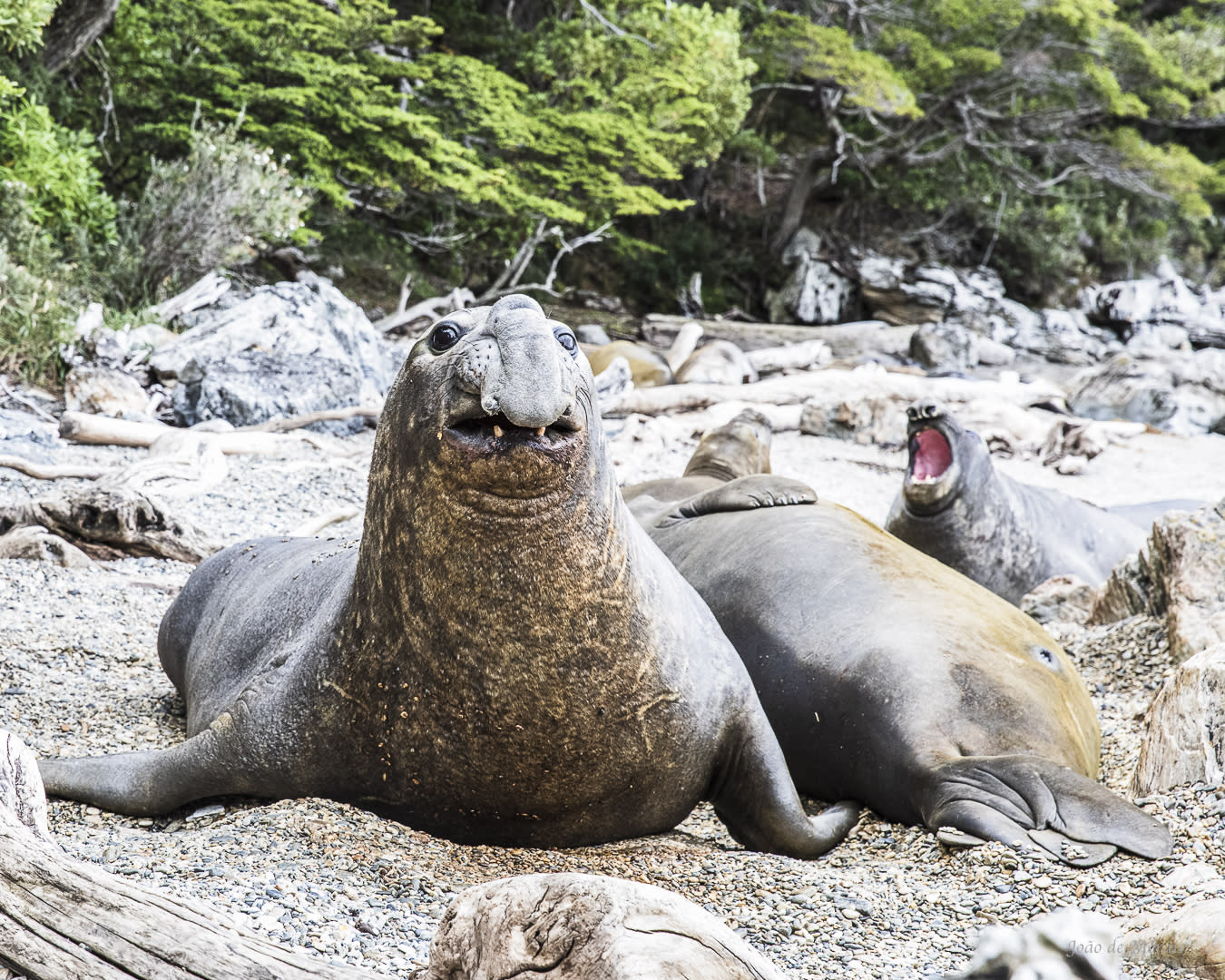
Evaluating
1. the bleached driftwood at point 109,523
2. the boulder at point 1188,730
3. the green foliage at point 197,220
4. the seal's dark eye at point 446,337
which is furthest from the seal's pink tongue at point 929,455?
the green foliage at point 197,220

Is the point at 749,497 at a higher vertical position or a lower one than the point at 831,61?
lower

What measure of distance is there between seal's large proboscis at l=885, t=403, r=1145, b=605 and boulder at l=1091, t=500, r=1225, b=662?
1.11 m

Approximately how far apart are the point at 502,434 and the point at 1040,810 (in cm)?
154

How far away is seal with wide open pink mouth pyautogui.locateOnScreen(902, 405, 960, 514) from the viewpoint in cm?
536

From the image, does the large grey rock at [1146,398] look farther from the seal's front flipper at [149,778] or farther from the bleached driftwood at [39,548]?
the seal's front flipper at [149,778]

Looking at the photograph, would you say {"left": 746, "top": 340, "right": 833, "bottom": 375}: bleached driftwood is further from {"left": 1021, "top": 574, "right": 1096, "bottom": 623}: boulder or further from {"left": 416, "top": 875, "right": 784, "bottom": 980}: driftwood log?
{"left": 416, "top": 875, "right": 784, "bottom": 980}: driftwood log

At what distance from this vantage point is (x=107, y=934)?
5.17ft

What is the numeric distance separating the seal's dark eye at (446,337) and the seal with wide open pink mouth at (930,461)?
11.3ft

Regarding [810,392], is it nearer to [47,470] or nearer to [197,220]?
[197,220]

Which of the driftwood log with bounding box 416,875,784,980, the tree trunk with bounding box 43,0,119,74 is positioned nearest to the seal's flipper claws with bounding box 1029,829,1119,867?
the driftwood log with bounding box 416,875,784,980

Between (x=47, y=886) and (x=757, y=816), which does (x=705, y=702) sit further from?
(x=47, y=886)

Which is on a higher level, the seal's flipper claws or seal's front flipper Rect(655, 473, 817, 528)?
seal's front flipper Rect(655, 473, 817, 528)

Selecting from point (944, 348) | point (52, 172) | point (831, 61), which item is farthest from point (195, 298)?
point (831, 61)

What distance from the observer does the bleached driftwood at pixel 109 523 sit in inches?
205
